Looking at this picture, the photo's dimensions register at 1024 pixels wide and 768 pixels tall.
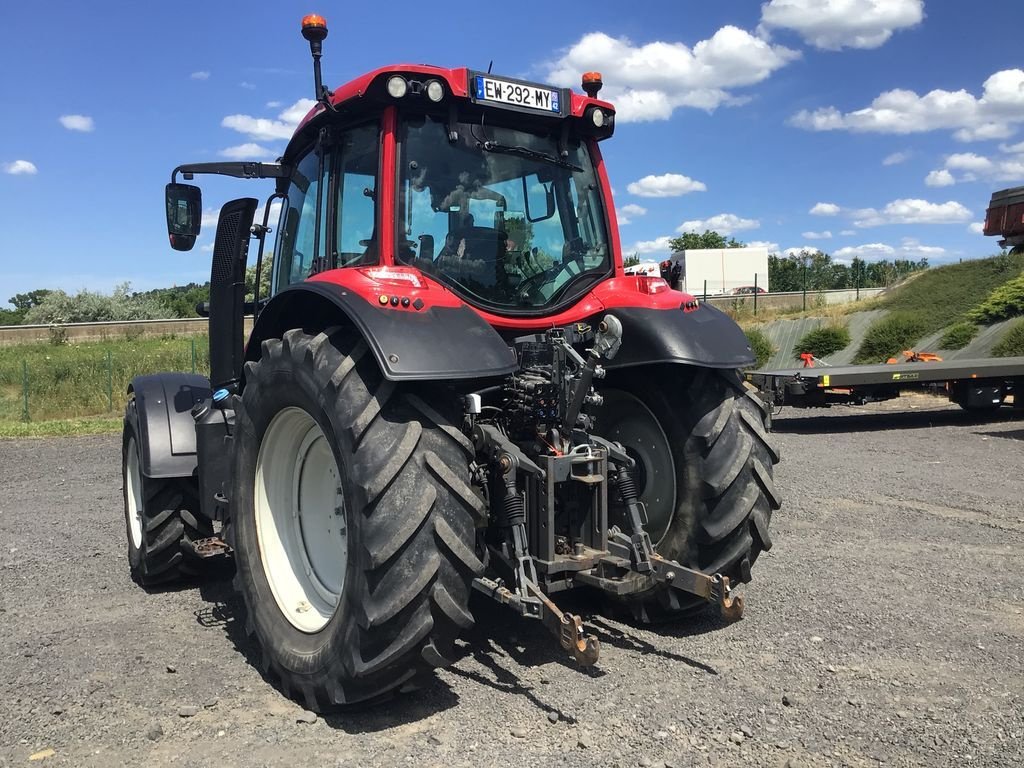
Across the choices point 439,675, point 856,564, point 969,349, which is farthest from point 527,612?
point 969,349

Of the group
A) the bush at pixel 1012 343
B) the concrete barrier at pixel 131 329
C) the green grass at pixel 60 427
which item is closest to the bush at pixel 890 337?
the bush at pixel 1012 343

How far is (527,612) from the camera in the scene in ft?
10.2

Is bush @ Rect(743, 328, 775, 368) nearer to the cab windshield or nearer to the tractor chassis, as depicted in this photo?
the cab windshield

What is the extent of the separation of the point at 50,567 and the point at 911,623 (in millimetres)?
5489

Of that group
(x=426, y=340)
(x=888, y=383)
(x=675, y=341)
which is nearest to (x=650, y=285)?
(x=675, y=341)

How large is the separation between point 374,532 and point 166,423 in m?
2.59

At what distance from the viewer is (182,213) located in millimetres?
4684

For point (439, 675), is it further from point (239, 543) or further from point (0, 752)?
point (0, 752)

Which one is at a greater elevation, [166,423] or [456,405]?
[456,405]

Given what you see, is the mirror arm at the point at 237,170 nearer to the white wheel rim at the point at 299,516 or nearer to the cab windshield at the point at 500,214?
the cab windshield at the point at 500,214

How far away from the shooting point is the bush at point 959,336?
18.4m

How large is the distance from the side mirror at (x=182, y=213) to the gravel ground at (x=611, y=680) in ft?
7.07

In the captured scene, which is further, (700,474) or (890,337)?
(890,337)

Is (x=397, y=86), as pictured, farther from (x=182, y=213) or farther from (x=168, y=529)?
(x=168, y=529)
